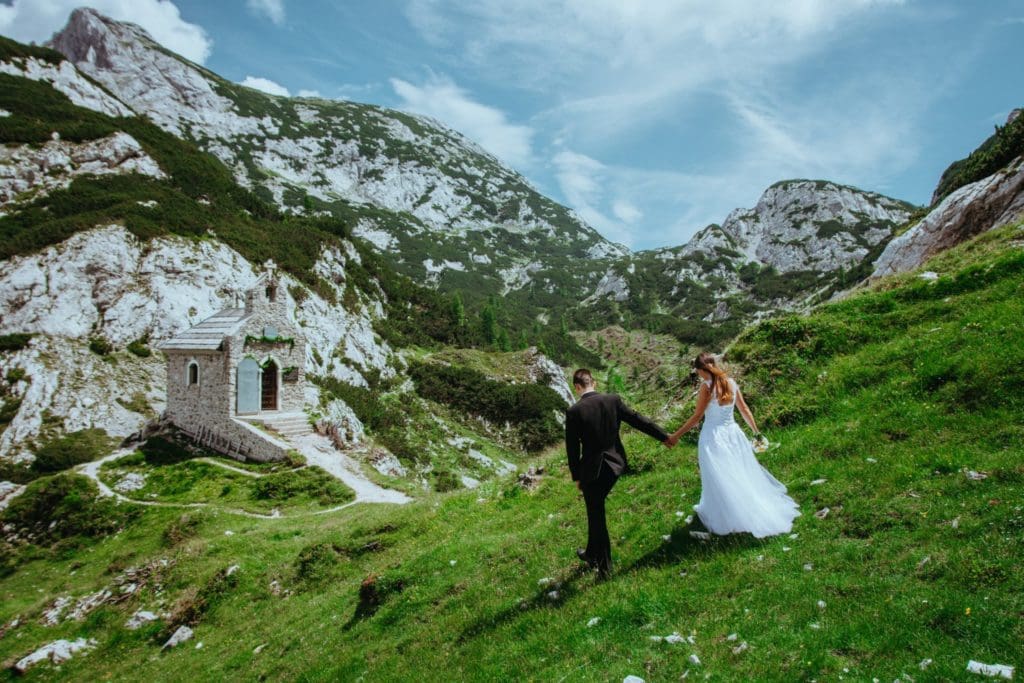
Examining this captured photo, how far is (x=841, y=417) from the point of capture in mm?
10500

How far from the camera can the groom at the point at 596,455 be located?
305 inches

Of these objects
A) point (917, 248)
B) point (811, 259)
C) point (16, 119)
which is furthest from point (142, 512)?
point (811, 259)

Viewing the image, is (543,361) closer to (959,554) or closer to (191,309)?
(191,309)

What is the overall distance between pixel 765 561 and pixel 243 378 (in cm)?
3145

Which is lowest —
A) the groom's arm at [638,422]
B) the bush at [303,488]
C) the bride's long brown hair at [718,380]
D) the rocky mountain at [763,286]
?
the bush at [303,488]

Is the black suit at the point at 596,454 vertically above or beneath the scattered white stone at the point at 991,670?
above

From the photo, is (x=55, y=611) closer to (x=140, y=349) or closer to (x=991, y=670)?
(x=991, y=670)

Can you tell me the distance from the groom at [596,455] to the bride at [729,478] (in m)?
1.00

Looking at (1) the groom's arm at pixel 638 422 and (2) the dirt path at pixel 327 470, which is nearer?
(1) the groom's arm at pixel 638 422

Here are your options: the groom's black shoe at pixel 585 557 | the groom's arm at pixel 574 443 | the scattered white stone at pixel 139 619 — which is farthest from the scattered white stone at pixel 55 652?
the groom's arm at pixel 574 443

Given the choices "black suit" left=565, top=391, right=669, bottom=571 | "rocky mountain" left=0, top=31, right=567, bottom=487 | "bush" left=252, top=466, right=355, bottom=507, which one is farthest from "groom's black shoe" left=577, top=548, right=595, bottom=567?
"rocky mountain" left=0, top=31, right=567, bottom=487

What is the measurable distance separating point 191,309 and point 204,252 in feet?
22.6

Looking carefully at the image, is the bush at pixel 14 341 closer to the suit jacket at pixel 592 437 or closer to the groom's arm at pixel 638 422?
the suit jacket at pixel 592 437

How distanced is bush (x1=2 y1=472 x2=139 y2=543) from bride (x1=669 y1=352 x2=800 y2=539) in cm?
2810
